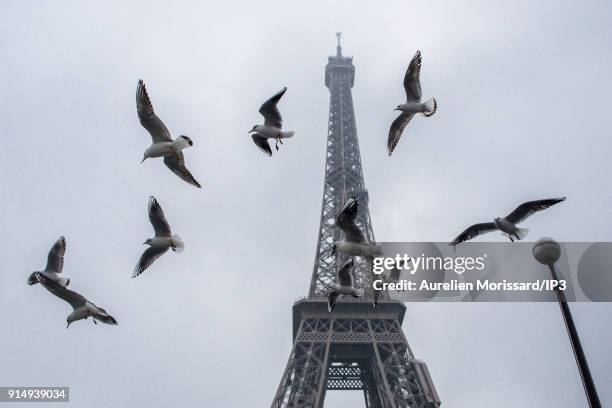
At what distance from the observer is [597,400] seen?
7.74m

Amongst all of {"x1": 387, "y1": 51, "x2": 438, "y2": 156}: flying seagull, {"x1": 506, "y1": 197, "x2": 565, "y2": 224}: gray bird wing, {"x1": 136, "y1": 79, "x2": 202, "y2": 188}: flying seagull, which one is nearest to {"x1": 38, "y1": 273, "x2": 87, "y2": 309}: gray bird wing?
{"x1": 136, "y1": 79, "x2": 202, "y2": 188}: flying seagull

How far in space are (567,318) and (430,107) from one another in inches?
167

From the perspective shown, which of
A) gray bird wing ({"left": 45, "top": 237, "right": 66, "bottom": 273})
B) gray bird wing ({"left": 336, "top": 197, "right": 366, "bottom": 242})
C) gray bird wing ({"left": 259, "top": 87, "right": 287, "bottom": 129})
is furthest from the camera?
gray bird wing ({"left": 45, "top": 237, "right": 66, "bottom": 273})

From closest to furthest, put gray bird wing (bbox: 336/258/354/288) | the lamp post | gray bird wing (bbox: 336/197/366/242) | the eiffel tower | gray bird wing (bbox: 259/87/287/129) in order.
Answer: the lamp post < gray bird wing (bbox: 336/197/366/242) < gray bird wing (bbox: 259/87/287/129) < gray bird wing (bbox: 336/258/354/288) < the eiffel tower

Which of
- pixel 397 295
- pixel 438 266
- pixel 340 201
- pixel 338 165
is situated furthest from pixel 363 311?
pixel 438 266

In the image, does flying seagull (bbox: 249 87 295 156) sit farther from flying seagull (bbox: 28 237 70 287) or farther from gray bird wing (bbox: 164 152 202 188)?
flying seagull (bbox: 28 237 70 287)

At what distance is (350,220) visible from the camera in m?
10.6

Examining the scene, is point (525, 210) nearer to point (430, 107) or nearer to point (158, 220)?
point (430, 107)

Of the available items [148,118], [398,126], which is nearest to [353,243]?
[398,126]

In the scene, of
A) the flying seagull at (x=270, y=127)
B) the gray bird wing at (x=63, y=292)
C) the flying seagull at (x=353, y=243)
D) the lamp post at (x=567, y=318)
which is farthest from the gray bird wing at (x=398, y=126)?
the gray bird wing at (x=63, y=292)

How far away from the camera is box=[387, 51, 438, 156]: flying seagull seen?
36.2 ft

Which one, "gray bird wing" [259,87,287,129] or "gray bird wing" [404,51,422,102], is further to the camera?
"gray bird wing" [404,51,422,102]

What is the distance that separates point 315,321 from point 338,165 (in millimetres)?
23056

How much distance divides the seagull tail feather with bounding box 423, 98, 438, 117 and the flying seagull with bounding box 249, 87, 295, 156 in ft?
7.57
